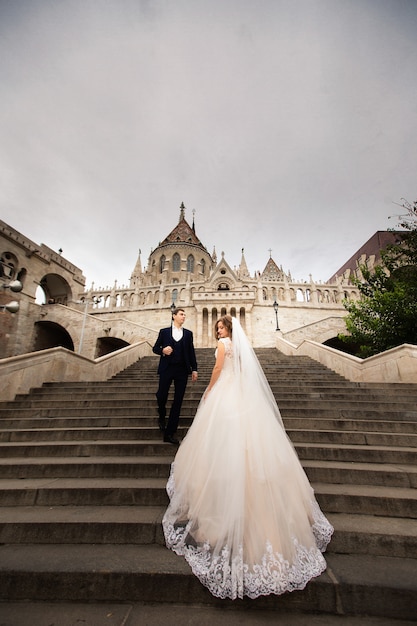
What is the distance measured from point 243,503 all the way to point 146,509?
115cm

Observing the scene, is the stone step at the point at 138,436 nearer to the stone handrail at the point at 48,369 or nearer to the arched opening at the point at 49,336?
the stone handrail at the point at 48,369

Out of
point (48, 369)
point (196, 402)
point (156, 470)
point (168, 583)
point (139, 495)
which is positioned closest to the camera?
point (168, 583)

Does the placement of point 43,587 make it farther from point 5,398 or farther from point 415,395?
point 415,395

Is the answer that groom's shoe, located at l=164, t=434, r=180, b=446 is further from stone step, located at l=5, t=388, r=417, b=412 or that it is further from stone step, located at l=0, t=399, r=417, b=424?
stone step, located at l=5, t=388, r=417, b=412

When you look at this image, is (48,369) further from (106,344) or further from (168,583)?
(106,344)

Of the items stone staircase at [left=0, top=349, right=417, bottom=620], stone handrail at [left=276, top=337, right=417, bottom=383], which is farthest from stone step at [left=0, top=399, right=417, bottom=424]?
stone handrail at [left=276, top=337, right=417, bottom=383]

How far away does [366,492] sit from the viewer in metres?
2.51

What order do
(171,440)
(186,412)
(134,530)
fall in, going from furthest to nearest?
(186,412)
(171,440)
(134,530)

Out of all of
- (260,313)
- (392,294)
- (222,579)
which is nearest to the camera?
(222,579)

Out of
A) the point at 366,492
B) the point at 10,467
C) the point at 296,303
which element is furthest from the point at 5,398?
the point at 296,303

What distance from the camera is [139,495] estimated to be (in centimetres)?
250

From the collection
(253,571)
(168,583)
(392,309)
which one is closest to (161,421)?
(168,583)

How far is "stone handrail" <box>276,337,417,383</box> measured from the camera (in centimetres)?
654

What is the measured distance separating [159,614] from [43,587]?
81 centimetres
